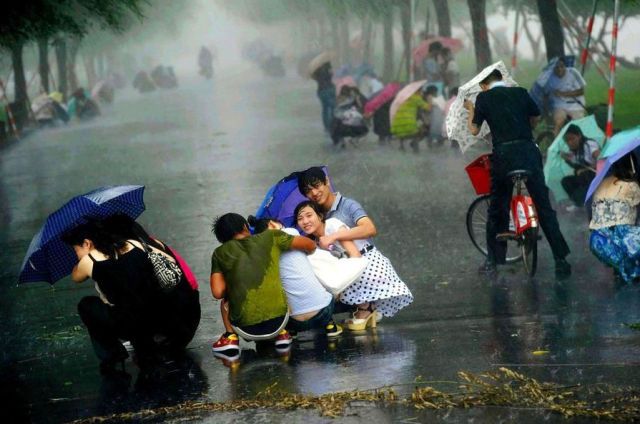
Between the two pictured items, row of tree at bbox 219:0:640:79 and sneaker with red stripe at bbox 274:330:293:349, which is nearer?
sneaker with red stripe at bbox 274:330:293:349

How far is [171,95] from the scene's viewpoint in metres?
61.1

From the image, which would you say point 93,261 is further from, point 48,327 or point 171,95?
point 171,95

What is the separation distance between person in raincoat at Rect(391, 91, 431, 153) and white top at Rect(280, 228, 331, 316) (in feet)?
47.2

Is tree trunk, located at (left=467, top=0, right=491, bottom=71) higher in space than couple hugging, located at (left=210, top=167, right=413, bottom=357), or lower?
higher

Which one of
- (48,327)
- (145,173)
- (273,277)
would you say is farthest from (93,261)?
(145,173)

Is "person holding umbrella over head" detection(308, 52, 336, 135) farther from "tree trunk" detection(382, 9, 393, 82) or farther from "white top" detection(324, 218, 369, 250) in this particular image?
"white top" detection(324, 218, 369, 250)

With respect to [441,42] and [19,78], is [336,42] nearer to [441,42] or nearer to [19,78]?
[19,78]

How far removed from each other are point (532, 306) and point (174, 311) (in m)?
2.76

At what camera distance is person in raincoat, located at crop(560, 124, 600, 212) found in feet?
43.0

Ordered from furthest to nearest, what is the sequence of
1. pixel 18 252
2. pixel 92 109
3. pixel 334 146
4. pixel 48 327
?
1. pixel 92 109
2. pixel 334 146
3. pixel 18 252
4. pixel 48 327

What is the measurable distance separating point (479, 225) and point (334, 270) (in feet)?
12.0

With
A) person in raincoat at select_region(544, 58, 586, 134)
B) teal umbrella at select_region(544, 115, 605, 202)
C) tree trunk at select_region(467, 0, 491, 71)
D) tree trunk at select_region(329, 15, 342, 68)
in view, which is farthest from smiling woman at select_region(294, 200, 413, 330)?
tree trunk at select_region(329, 15, 342, 68)

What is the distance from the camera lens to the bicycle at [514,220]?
10398 mm

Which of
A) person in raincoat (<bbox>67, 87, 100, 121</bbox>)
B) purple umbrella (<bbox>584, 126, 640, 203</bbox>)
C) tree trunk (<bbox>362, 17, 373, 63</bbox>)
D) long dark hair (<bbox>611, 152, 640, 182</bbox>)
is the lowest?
long dark hair (<bbox>611, 152, 640, 182</bbox>)
